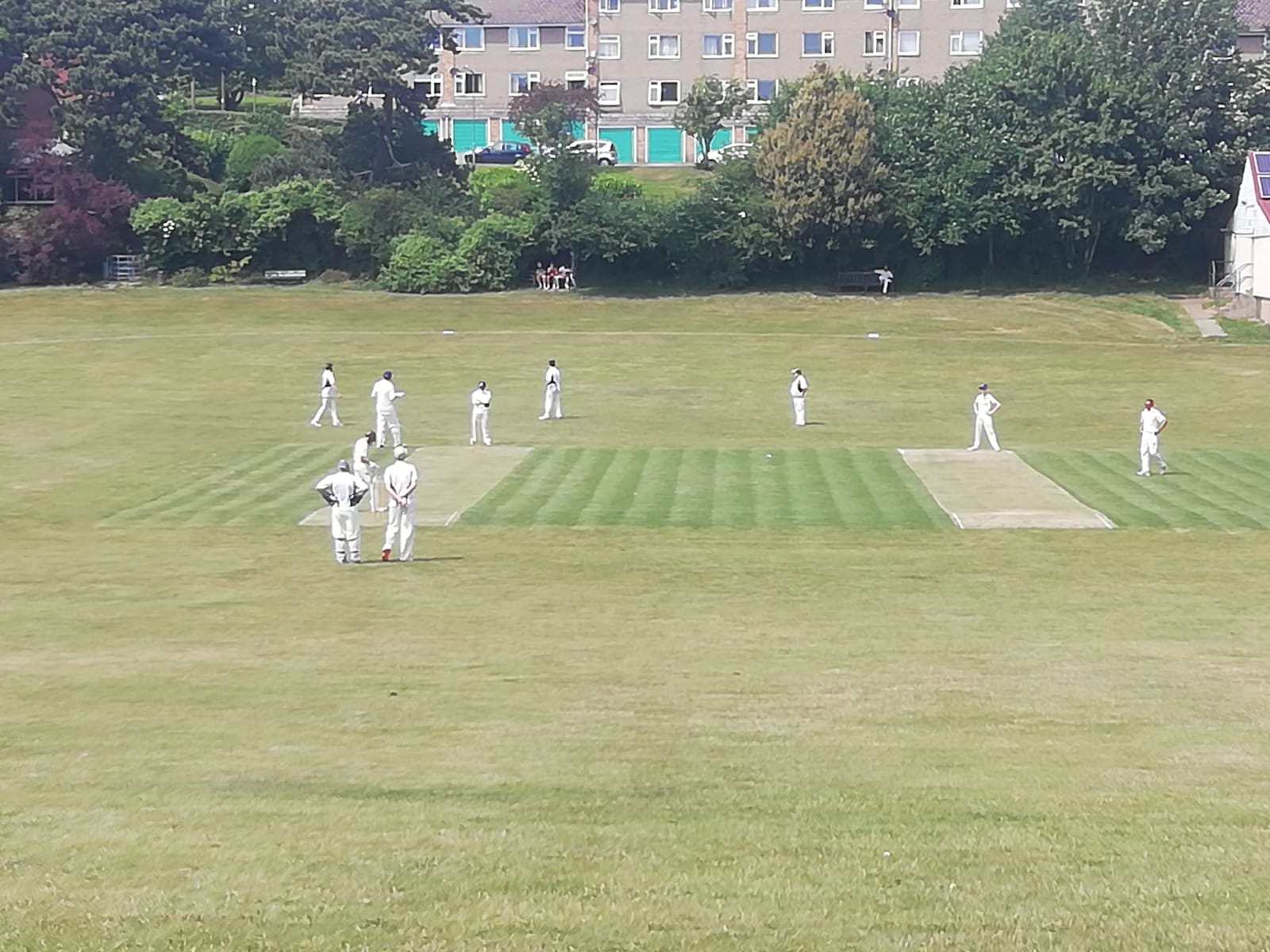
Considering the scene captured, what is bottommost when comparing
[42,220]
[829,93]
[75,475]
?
[75,475]

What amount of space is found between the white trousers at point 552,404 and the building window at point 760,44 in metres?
A: 59.9

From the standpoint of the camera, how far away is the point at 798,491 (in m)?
32.9

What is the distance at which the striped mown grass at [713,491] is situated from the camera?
29.5 m

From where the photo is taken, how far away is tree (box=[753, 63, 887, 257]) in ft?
241

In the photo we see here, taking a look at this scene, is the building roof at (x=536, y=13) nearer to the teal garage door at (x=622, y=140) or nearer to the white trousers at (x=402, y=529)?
the teal garage door at (x=622, y=140)

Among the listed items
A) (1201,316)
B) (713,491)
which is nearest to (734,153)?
(1201,316)

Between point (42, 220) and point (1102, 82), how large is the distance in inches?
1857

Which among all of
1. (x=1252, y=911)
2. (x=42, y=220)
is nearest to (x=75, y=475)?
(x=1252, y=911)

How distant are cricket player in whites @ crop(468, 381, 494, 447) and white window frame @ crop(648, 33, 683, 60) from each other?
6583 cm

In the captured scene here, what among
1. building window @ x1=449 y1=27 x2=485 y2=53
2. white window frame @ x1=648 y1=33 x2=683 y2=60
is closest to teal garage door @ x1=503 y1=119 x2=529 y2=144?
building window @ x1=449 y1=27 x2=485 y2=53

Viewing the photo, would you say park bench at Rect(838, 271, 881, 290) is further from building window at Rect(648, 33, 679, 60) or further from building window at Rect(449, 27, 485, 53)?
building window at Rect(449, 27, 485, 53)

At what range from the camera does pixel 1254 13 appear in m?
101

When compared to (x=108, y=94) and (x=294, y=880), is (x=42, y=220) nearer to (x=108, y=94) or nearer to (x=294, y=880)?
(x=108, y=94)

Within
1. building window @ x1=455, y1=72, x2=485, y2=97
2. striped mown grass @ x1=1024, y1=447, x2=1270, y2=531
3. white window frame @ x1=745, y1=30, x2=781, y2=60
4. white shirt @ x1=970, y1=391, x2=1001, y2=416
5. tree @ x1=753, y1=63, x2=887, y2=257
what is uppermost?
white window frame @ x1=745, y1=30, x2=781, y2=60
